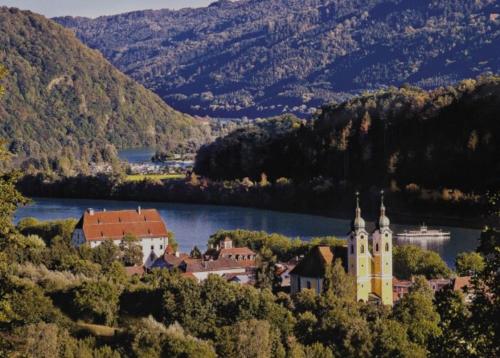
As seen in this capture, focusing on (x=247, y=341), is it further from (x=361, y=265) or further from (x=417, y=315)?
(x=361, y=265)

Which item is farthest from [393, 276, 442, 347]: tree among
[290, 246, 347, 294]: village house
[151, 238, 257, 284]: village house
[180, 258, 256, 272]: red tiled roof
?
[180, 258, 256, 272]: red tiled roof

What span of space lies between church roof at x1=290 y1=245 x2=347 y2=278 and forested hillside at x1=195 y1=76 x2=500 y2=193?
22.3 metres

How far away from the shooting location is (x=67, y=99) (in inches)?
5069

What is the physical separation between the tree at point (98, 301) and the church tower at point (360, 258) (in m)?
4.88

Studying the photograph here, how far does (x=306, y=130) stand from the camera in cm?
6444

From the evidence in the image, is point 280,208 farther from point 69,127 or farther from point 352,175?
point 69,127

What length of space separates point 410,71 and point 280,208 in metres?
136

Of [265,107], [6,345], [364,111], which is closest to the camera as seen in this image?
[6,345]

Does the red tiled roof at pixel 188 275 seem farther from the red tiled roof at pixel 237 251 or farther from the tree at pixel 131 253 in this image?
the tree at pixel 131 253

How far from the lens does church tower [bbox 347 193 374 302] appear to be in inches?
914

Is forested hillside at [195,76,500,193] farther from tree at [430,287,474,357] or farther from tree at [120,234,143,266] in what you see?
tree at [430,287,474,357]

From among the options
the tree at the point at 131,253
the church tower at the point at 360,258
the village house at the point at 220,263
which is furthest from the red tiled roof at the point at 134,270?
the church tower at the point at 360,258

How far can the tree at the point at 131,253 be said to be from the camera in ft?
101

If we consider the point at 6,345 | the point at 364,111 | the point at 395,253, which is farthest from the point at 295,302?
the point at 364,111
